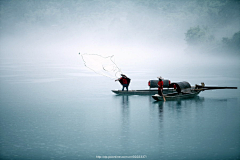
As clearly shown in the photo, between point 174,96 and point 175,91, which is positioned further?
point 175,91

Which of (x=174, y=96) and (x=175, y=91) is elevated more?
(x=175, y=91)

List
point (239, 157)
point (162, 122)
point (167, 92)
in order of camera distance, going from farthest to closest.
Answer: point (167, 92), point (162, 122), point (239, 157)

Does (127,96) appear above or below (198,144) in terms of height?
above

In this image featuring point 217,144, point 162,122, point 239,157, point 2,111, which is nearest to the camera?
point 239,157

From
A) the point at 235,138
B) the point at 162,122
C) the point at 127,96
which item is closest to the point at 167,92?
the point at 127,96

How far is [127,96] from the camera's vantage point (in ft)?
142

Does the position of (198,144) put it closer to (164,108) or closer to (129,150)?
(129,150)

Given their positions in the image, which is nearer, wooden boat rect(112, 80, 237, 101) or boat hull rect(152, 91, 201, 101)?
boat hull rect(152, 91, 201, 101)

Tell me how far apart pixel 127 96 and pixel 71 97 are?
7.06m

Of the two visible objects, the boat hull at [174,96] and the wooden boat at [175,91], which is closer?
the boat hull at [174,96]

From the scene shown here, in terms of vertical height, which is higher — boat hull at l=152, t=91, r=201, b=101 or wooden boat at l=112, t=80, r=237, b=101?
wooden boat at l=112, t=80, r=237, b=101

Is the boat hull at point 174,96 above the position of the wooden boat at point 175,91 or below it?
below

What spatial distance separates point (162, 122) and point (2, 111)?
616 inches

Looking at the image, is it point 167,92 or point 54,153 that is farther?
Result: point 167,92
